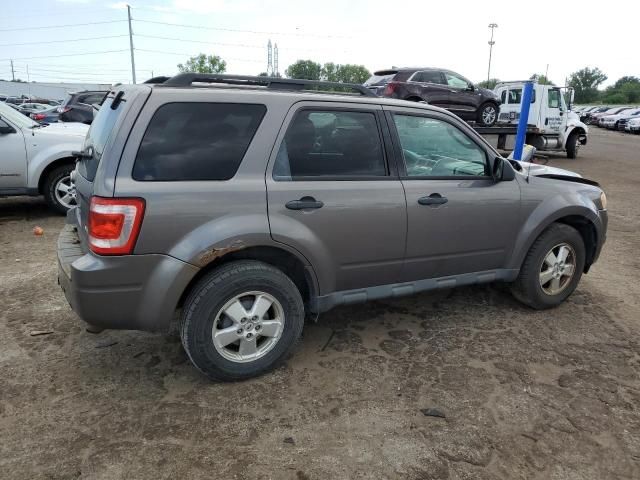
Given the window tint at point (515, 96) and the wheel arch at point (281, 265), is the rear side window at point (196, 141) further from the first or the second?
the window tint at point (515, 96)

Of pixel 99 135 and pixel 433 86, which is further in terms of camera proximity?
pixel 433 86

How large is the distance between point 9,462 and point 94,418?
442mm

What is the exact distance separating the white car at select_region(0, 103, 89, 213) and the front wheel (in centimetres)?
998

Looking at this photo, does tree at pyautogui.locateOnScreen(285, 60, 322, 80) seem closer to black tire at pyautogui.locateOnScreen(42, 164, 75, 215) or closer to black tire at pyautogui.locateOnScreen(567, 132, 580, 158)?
black tire at pyautogui.locateOnScreen(567, 132, 580, 158)

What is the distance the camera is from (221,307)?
2930 millimetres

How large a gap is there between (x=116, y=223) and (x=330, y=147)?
1.41 metres

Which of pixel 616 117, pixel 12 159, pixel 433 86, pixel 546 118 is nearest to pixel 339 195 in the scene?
pixel 12 159

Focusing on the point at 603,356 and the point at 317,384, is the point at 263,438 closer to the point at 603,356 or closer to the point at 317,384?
the point at 317,384

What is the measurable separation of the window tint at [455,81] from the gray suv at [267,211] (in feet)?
31.2

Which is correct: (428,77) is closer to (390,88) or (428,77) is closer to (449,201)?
(390,88)

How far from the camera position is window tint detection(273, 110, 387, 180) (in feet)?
10.2

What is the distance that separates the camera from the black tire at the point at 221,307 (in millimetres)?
2879

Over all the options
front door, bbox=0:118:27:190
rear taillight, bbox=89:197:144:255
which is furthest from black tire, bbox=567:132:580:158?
rear taillight, bbox=89:197:144:255

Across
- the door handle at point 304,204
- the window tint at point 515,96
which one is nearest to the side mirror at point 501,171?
the door handle at point 304,204
